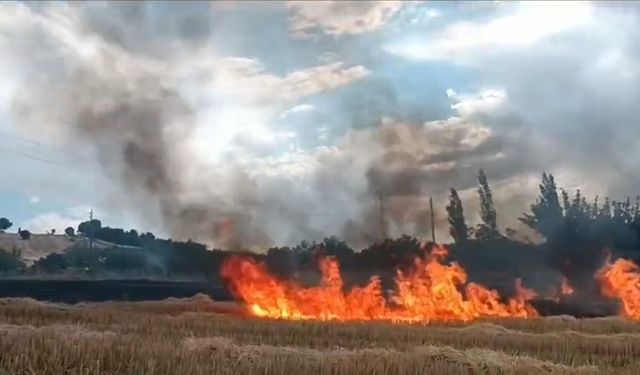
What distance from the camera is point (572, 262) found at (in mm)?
53062

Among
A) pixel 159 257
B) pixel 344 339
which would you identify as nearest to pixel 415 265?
pixel 344 339

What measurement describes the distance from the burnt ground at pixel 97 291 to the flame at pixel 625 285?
24134 mm

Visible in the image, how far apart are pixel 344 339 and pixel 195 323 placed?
5609mm

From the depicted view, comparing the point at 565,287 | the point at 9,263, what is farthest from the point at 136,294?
the point at 9,263

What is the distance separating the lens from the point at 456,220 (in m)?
73.9

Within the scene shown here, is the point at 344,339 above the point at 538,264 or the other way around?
the other way around

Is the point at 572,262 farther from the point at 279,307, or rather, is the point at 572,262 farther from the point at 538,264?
the point at 279,307

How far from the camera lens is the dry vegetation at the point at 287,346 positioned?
10.7 m

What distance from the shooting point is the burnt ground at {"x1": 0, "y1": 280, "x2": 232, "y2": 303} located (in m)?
47.0

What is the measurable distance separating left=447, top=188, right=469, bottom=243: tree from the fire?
33743 millimetres

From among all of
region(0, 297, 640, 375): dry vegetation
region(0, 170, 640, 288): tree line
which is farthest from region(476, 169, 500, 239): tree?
region(0, 297, 640, 375): dry vegetation

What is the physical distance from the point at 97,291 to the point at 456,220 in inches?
1483

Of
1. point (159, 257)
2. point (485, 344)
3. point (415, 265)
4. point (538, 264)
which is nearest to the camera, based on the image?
point (485, 344)

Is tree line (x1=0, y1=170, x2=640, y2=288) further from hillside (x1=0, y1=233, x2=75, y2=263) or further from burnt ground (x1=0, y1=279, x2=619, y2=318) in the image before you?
hillside (x1=0, y1=233, x2=75, y2=263)
